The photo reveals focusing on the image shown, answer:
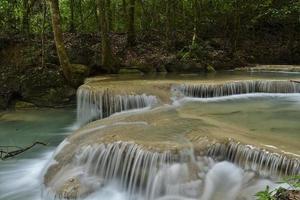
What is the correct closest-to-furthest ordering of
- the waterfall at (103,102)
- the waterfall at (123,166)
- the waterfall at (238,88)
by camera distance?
the waterfall at (123,166) < the waterfall at (103,102) < the waterfall at (238,88)

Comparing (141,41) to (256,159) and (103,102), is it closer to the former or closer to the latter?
(103,102)

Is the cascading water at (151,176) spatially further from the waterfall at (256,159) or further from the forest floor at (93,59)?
the forest floor at (93,59)

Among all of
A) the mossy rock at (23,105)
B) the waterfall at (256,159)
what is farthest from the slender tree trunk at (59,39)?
the waterfall at (256,159)

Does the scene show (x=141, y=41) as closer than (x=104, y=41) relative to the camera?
No

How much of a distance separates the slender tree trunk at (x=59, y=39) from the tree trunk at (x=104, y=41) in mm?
1545

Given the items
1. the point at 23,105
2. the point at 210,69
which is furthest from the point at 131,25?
the point at 23,105

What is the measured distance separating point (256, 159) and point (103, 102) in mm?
5571

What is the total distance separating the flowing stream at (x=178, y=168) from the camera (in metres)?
5.86

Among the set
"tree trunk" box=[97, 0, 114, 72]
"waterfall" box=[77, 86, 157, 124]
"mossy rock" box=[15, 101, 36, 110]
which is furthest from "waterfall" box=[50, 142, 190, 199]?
"tree trunk" box=[97, 0, 114, 72]

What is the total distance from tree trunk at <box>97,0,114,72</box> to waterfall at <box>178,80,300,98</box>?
3.92 m

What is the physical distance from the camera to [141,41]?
55.1 feet

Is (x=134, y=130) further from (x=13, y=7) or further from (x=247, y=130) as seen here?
(x=13, y=7)

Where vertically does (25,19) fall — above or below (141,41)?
above

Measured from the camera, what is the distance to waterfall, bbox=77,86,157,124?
10133mm
